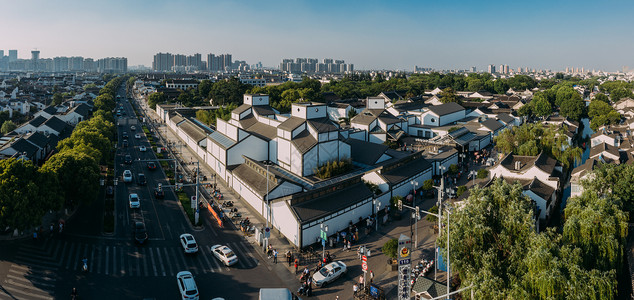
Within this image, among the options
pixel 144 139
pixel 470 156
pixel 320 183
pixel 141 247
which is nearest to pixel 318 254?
pixel 320 183

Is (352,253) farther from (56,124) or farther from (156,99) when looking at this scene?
(156,99)

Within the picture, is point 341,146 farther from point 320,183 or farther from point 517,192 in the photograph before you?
point 517,192

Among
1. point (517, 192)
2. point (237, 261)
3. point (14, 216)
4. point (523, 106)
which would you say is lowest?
point (237, 261)

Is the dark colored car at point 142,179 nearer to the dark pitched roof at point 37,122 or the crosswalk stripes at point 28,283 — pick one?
the crosswalk stripes at point 28,283

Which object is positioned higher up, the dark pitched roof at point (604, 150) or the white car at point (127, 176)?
the dark pitched roof at point (604, 150)

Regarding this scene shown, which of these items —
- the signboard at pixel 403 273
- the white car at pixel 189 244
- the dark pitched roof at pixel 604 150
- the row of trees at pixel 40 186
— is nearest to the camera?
the signboard at pixel 403 273

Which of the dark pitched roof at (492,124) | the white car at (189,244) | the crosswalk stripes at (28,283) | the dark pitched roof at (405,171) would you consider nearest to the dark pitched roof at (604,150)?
the dark pitched roof at (492,124)
